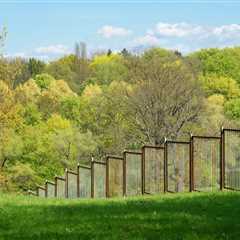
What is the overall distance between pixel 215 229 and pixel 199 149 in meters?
12.9

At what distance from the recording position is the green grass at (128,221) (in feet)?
32.7

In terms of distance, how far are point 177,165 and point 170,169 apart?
39 cm

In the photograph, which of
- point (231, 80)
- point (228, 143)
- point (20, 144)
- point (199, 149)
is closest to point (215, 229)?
point (228, 143)

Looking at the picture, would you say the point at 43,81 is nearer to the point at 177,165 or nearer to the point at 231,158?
the point at 177,165

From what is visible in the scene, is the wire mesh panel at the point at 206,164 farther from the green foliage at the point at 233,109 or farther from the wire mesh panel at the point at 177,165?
the green foliage at the point at 233,109

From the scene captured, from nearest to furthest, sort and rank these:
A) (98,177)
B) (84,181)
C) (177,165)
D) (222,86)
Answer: (177,165) < (98,177) < (84,181) < (222,86)

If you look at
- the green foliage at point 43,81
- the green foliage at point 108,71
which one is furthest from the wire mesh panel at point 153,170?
the green foliage at point 43,81

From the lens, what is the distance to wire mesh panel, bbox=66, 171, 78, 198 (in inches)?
1225

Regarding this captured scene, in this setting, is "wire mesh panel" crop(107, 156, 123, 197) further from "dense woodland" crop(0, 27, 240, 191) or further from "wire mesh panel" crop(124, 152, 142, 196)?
"dense woodland" crop(0, 27, 240, 191)

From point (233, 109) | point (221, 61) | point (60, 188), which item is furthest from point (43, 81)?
point (60, 188)

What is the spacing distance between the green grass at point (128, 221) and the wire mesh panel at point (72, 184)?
16232 mm

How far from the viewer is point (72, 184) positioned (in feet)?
105

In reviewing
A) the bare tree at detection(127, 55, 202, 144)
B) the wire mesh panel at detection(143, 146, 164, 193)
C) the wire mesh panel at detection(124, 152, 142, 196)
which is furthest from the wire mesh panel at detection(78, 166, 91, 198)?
the bare tree at detection(127, 55, 202, 144)

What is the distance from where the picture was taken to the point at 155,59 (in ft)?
246
